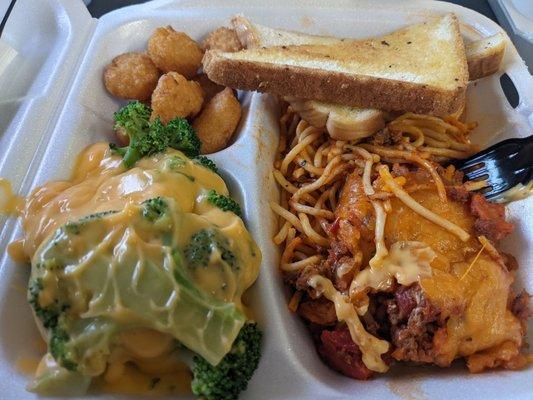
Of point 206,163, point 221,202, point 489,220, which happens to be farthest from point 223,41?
point 489,220

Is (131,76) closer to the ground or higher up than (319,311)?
higher up

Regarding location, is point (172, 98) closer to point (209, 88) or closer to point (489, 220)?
point (209, 88)

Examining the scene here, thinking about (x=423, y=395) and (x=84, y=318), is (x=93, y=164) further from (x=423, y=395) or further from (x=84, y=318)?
(x=423, y=395)

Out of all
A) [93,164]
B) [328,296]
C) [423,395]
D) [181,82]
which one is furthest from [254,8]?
[423,395]

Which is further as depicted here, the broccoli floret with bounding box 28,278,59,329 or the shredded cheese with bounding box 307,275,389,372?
the shredded cheese with bounding box 307,275,389,372

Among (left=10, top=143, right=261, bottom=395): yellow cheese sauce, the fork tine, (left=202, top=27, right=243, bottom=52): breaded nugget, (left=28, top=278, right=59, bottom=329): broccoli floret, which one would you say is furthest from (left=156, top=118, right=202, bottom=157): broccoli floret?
the fork tine

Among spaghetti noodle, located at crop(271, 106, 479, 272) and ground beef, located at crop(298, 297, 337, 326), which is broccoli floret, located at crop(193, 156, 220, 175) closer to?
spaghetti noodle, located at crop(271, 106, 479, 272)

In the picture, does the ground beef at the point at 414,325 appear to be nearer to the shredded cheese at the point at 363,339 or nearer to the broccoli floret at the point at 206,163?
the shredded cheese at the point at 363,339

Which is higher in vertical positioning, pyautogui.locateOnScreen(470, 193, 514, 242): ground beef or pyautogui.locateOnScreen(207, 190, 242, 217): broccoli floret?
pyautogui.locateOnScreen(207, 190, 242, 217): broccoli floret
